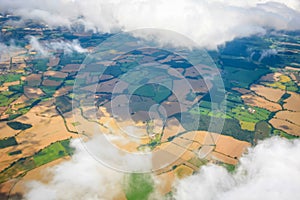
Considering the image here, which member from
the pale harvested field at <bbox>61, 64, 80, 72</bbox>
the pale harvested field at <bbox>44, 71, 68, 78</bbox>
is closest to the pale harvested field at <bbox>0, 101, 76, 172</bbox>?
the pale harvested field at <bbox>44, 71, 68, 78</bbox>

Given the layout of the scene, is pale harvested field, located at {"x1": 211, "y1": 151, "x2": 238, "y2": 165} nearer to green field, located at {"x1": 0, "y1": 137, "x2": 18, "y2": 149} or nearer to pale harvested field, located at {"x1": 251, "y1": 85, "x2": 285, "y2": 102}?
green field, located at {"x1": 0, "y1": 137, "x2": 18, "y2": 149}

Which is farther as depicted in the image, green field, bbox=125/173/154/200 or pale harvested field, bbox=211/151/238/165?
pale harvested field, bbox=211/151/238/165

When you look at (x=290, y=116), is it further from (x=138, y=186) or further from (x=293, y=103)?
(x=138, y=186)

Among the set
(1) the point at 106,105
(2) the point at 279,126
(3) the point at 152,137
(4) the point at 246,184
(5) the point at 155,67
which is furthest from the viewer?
(5) the point at 155,67

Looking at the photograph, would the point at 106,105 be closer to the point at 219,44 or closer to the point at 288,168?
the point at 288,168

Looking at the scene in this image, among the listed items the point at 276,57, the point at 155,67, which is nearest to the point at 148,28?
the point at 155,67

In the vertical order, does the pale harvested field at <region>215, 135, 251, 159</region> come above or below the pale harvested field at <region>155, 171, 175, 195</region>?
above

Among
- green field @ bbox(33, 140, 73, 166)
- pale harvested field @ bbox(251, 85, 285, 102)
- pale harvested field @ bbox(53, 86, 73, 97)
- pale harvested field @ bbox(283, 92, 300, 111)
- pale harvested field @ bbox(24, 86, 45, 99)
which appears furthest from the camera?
pale harvested field @ bbox(251, 85, 285, 102)
